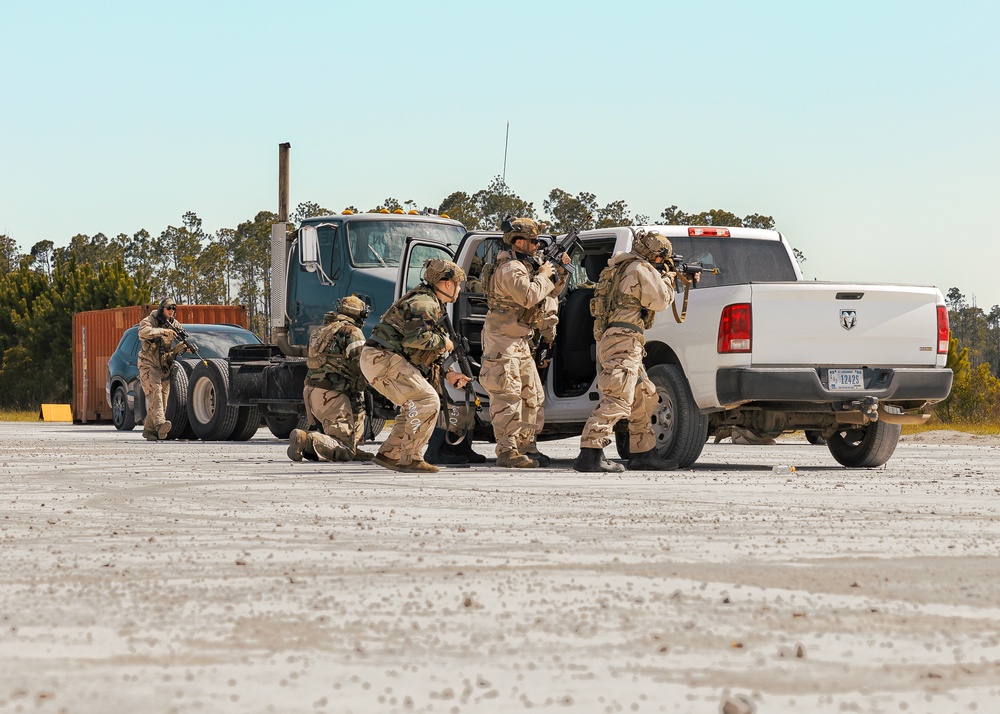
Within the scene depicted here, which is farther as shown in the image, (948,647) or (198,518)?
(198,518)

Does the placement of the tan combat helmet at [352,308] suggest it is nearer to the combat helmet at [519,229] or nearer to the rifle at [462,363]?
the rifle at [462,363]

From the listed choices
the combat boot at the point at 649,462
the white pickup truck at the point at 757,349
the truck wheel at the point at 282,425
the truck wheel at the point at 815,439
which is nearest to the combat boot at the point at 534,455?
the white pickup truck at the point at 757,349

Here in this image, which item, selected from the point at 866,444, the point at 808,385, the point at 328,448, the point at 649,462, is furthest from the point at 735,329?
the point at 328,448

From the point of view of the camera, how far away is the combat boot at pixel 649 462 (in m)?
12.2

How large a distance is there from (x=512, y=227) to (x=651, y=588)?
7.03 metres

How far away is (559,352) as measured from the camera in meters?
12.8

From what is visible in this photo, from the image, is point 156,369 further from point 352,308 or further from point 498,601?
point 498,601

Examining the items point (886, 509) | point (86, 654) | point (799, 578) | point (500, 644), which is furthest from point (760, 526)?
point (86, 654)

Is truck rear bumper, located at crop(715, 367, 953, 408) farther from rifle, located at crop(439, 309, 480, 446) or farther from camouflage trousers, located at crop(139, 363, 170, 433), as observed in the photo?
camouflage trousers, located at crop(139, 363, 170, 433)

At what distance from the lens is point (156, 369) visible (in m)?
19.6

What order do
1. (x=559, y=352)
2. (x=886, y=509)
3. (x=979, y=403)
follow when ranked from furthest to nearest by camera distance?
(x=979, y=403), (x=559, y=352), (x=886, y=509)

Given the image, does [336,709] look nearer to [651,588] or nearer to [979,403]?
[651,588]

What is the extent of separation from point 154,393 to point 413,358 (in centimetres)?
881

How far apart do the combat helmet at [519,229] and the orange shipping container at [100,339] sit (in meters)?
17.8
